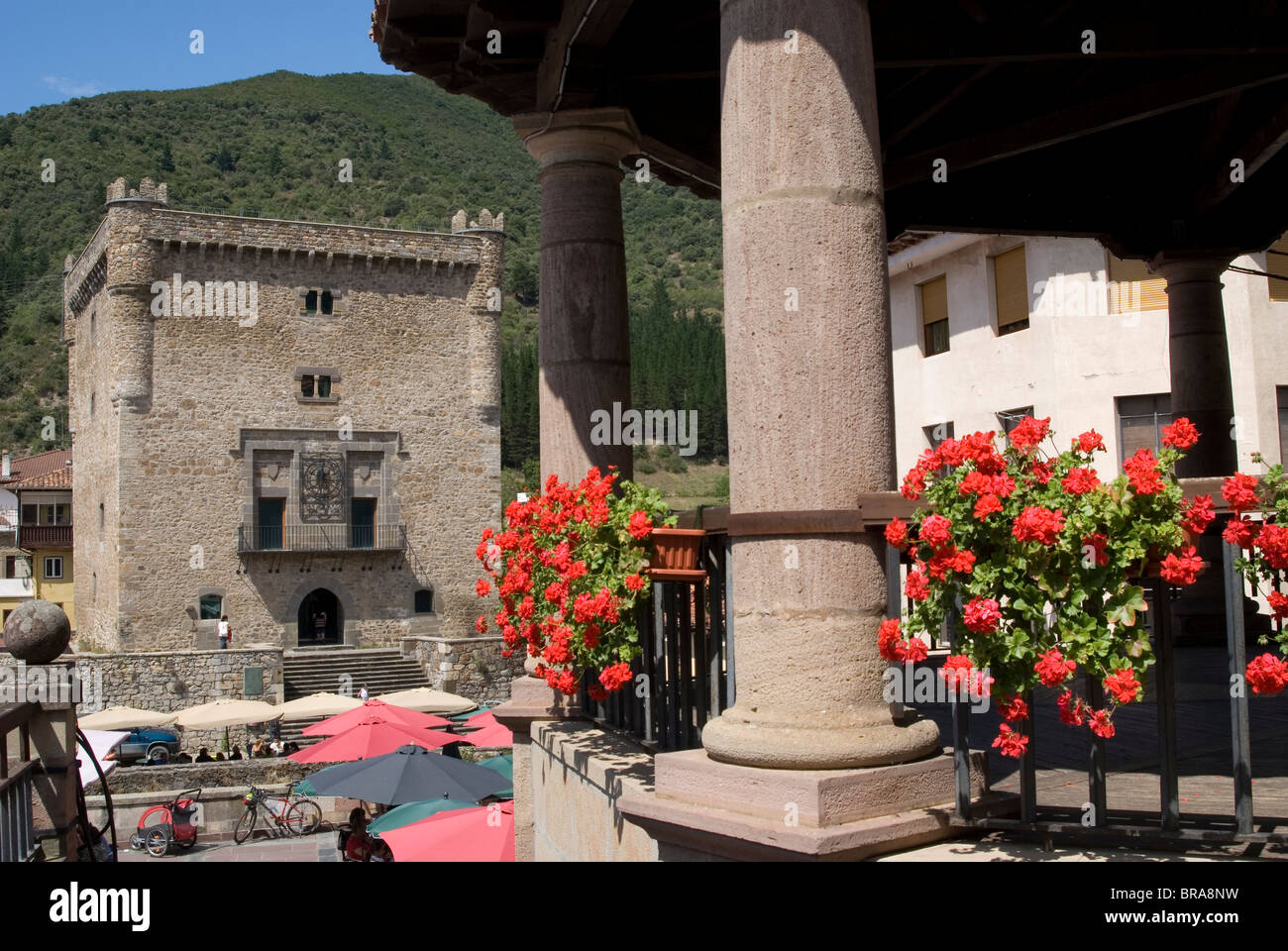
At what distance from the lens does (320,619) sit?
4344 cm

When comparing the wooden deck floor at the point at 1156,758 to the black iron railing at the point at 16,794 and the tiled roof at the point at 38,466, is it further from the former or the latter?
the tiled roof at the point at 38,466

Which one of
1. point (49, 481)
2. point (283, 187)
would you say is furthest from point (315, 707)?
point (283, 187)

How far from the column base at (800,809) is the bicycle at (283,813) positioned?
58.0ft

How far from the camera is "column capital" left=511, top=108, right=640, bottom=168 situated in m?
6.86

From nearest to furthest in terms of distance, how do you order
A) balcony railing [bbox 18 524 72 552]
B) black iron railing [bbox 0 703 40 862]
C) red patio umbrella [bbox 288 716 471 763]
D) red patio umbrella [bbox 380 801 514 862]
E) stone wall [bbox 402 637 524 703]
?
black iron railing [bbox 0 703 40 862] < red patio umbrella [bbox 380 801 514 862] < red patio umbrella [bbox 288 716 471 763] < stone wall [bbox 402 637 524 703] < balcony railing [bbox 18 524 72 552]

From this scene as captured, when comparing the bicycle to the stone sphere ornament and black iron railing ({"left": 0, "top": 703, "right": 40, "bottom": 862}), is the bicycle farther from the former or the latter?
black iron railing ({"left": 0, "top": 703, "right": 40, "bottom": 862})

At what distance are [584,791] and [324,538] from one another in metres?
38.3

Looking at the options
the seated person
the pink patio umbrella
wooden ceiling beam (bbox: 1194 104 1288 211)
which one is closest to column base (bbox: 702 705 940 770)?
wooden ceiling beam (bbox: 1194 104 1288 211)

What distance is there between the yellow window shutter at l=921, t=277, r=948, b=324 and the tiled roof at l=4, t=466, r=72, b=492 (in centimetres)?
4332

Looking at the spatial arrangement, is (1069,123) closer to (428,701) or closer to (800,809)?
(800,809)

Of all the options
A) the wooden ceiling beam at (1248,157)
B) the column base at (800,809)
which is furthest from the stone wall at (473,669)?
the column base at (800,809)

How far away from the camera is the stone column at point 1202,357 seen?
10.2m
